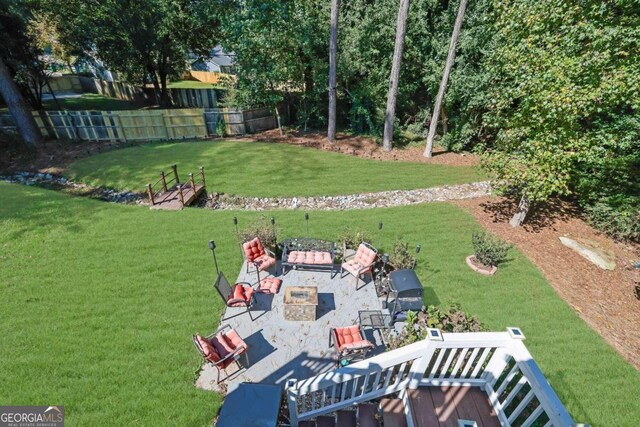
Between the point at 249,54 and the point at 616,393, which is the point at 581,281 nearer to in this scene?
the point at 616,393

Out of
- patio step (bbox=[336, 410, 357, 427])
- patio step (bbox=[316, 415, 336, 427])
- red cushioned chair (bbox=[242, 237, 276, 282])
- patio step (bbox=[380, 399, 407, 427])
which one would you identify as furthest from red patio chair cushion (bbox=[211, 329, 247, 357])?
patio step (bbox=[380, 399, 407, 427])

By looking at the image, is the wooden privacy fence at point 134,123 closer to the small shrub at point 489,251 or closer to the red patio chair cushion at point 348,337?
the small shrub at point 489,251

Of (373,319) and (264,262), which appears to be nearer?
(373,319)

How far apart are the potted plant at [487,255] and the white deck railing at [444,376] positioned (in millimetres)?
4044

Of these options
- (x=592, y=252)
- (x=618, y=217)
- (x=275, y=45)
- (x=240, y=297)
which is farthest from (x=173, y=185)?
(x=618, y=217)

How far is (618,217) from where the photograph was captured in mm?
10516

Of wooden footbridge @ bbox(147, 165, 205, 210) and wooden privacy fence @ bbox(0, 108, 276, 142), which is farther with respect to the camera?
wooden privacy fence @ bbox(0, 108, 276, 142)

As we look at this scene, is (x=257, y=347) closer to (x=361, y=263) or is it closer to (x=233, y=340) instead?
(x=233, y=340)

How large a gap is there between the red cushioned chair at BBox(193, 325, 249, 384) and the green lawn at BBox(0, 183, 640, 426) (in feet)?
1.62

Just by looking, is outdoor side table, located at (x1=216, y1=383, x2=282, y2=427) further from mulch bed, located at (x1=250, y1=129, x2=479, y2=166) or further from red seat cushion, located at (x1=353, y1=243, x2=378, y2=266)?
mulch bed, located at (x1=250, y1=129, x2=479, y2=166)

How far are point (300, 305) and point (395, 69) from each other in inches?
598

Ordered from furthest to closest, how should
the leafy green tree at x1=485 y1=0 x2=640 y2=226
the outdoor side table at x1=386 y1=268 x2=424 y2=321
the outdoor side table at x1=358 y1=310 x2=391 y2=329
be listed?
the leafy green tree at x1=485 y1=0 x2=640 y2=226 → the outdoor side table at x1=386 y1=268 x2=424 y2=321 → the outdoor side table at x1=358 y1=310 x2=391 y2=329

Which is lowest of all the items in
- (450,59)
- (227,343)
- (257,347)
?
(257,347)

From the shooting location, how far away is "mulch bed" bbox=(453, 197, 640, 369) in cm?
727
